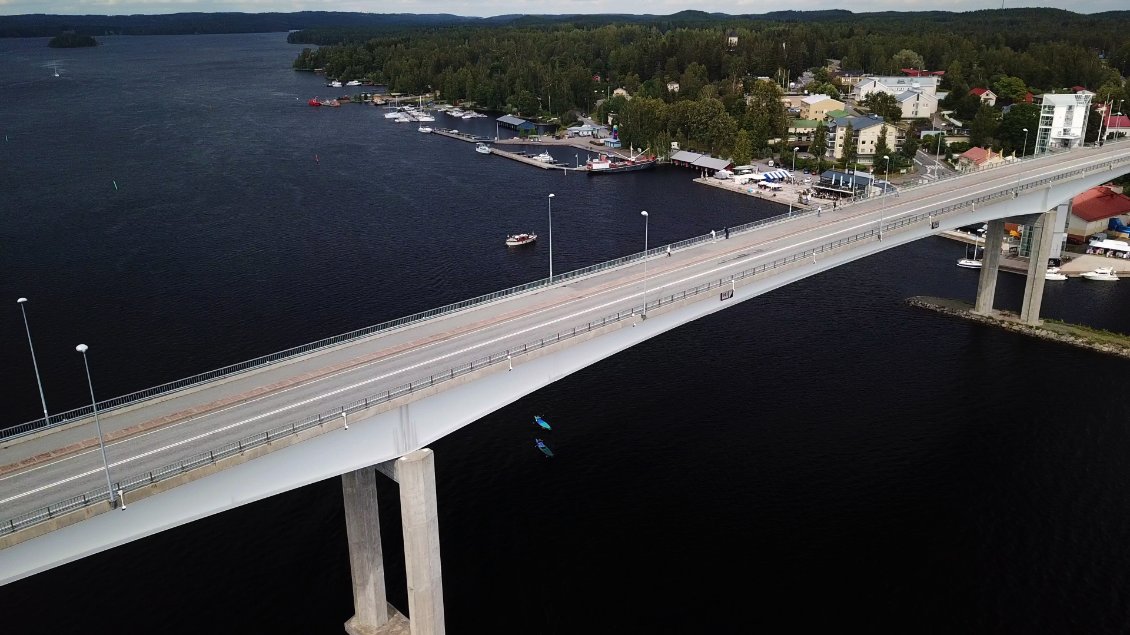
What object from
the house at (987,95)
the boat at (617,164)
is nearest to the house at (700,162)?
the boat at (617,164)

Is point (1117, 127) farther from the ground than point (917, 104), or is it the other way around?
point (917, 104)

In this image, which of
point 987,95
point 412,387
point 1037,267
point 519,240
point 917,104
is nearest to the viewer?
point 412,387

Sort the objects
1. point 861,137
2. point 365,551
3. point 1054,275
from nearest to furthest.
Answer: point 365,551 < point 1054,275 < point 861,137

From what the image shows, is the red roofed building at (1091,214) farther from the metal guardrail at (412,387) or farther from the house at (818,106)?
the house at (818,106)

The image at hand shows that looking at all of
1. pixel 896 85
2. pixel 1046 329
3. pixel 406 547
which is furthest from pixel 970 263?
pixel 896 85

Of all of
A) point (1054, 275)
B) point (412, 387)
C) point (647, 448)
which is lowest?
point (647, 448)

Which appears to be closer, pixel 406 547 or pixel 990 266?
pixel 406 547

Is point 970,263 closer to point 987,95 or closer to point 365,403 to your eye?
point 365,403

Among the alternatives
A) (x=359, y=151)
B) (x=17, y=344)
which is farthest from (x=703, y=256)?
(x=359, y=151)
